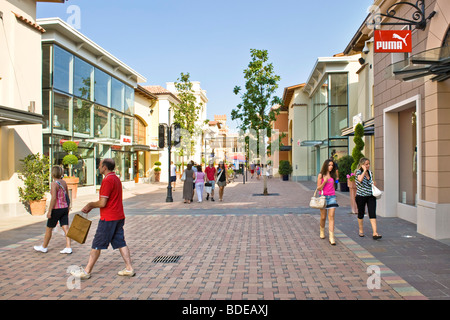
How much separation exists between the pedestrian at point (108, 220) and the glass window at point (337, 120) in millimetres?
21324

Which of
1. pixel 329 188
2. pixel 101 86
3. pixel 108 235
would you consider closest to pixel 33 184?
pixel 108 235

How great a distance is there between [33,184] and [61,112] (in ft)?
21.2

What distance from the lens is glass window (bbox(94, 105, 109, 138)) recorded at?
21125mm

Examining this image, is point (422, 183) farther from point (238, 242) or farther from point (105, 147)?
point (105, 147)

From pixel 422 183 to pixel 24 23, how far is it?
1290cm

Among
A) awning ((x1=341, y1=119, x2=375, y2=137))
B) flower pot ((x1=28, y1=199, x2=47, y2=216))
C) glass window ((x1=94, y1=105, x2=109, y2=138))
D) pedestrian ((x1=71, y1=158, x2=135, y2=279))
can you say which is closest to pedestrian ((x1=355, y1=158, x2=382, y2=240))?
pedestrian ((x1=71, y1=158, x2=135, y2=279))

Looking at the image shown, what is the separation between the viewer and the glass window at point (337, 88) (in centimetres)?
2453

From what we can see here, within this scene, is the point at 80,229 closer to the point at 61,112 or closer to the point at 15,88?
the point at 15,88

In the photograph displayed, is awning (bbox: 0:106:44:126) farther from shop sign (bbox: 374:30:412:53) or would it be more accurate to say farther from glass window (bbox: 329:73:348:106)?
glass window (bbox: 329:73:348:106)

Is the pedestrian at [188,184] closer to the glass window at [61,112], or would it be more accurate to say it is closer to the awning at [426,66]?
the glass window at [61,112]

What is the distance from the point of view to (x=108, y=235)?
5180 millimetres

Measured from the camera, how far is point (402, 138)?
10.4m
